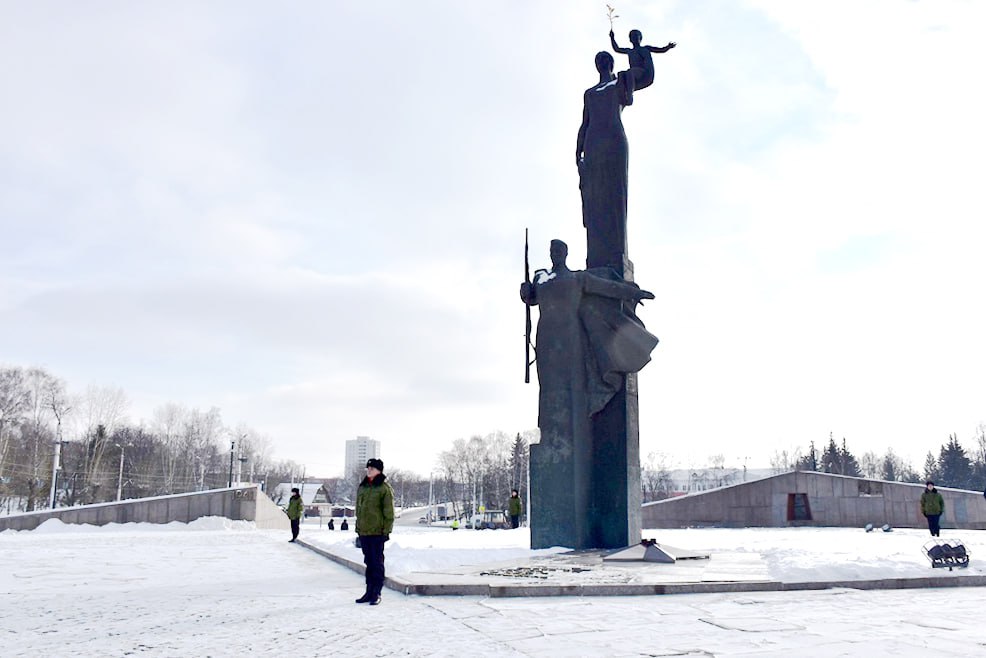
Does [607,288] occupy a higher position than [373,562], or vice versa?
[607,288]

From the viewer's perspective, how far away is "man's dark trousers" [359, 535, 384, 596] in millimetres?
7007

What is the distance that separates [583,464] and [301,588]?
5689 millimetres

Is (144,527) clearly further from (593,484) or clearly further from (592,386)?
(592,386)

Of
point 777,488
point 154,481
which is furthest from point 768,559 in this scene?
point 154,481

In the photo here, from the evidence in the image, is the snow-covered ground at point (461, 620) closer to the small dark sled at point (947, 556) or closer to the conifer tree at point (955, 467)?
the small dark sled at point (947, 556)

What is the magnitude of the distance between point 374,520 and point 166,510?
23105 mm

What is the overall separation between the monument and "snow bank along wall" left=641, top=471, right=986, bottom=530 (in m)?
13.9

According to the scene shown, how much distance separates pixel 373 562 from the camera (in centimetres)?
714

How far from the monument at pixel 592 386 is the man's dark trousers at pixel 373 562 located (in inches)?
221

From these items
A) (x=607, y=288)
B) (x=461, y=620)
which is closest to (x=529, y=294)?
(x=607, y=288)

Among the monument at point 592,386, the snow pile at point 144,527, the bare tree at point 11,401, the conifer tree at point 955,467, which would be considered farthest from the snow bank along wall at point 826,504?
the conifer tree at point 955,467

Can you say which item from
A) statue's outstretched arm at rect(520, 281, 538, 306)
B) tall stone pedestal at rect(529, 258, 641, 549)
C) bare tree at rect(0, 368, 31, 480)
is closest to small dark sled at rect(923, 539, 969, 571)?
tall stone pedestal at rect(529, 258, 641, 549)

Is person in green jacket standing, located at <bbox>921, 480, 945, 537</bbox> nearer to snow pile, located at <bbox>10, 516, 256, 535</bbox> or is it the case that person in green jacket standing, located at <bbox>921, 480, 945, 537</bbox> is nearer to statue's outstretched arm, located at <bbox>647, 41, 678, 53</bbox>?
statue's outstretched arm, located at <bbox>647, 41, 678, 53</bbox>

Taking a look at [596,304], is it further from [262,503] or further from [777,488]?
[262,503]
